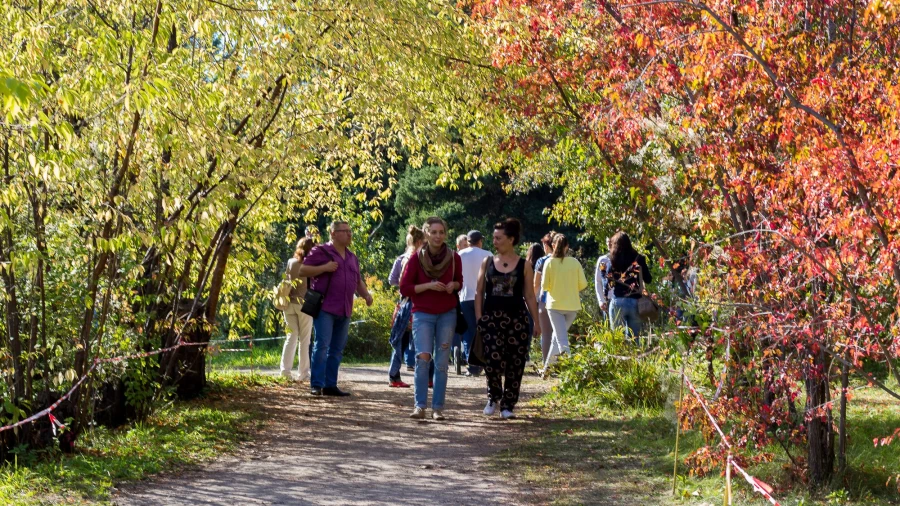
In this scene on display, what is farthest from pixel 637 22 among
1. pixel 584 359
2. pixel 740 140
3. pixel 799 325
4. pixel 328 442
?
pixel 584 359

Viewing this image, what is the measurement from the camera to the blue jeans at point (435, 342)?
9.84 metres

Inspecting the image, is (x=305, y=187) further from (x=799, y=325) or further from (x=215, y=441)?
(x=799, y=325)

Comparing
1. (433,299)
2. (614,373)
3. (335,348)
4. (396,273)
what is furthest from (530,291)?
(396,273)

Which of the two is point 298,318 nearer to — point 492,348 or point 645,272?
point 492,348

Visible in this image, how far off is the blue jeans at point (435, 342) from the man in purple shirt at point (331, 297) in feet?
6.17

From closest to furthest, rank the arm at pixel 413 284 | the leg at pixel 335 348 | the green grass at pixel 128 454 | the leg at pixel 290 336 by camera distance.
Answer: the green grass at pixel 128 454
the arm at pixel 413 284
the leg at pixel 335 348
the leg at pixel 290 336

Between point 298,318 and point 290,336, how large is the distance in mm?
274

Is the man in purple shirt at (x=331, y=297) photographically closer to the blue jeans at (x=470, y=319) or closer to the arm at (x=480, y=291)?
the blue jeans at (x=470, y=319)

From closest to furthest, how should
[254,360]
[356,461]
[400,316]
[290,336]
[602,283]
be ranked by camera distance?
[356,461]
[400,316]
[290,336]
[602,283]
[254,360]

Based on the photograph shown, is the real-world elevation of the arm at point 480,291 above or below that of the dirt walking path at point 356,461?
above

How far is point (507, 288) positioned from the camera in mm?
10016

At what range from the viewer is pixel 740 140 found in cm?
596

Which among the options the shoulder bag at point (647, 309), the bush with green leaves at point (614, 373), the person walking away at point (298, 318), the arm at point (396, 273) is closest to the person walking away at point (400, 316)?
the arm at point (396, 273)

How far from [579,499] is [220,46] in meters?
4.70
